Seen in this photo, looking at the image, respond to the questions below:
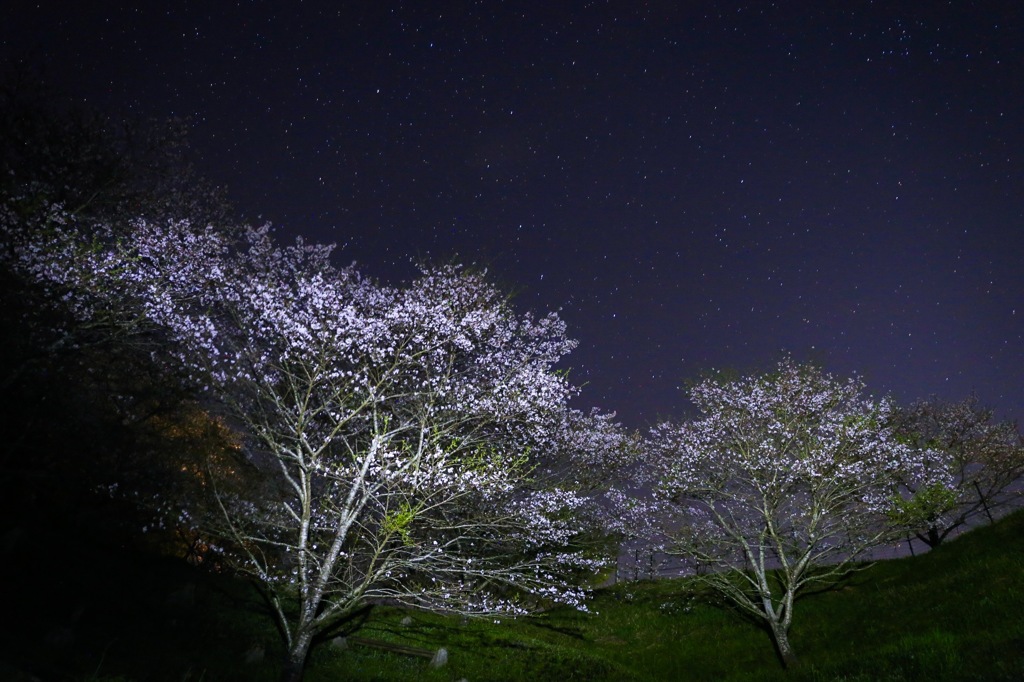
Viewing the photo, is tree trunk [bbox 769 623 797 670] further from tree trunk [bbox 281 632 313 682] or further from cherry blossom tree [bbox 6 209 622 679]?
tree trunk [bbox 281 632 313 682]

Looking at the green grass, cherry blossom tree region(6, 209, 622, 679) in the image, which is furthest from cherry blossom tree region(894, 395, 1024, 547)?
cherry blossom tree region(6, 209, 622, 679)

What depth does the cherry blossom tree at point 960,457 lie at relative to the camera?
2166 centimetres

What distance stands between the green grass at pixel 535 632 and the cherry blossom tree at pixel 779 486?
6.52 ft

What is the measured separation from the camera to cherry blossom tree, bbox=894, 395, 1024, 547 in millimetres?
21656

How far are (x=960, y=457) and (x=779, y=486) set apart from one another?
60.5 ft

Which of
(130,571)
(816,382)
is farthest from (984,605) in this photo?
(130,571)

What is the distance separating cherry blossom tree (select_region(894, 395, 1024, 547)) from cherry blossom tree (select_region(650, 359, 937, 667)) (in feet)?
12.2

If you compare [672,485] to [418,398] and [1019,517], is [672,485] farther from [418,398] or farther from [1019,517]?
[1019,517]

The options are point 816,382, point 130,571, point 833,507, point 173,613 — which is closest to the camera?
point 173,613

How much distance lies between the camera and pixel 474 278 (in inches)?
691

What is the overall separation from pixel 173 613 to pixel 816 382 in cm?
2555

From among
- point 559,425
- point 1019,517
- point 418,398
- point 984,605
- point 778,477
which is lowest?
point 984,605

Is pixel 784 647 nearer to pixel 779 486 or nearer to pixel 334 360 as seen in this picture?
pixel 779 486

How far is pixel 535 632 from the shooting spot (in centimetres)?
2308
